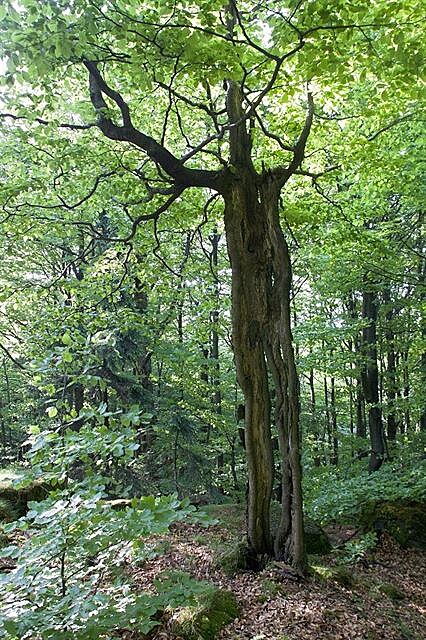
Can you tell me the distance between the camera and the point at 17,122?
20.2ft

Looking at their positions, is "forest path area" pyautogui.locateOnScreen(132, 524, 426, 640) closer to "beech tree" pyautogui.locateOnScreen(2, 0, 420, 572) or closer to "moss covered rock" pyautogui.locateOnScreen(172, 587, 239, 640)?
"moss covered rock" pyautogui.locateOnScreen(172, 587, 239, 640)

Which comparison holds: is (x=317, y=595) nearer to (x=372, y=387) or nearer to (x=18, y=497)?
(x=18, y=497)

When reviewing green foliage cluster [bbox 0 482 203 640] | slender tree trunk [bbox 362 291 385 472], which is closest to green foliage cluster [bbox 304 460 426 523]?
slender tree trunk [bbox 362 291 385 472]

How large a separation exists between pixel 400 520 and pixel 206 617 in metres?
3.85

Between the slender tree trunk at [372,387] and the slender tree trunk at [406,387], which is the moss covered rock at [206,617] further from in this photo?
the slender tree trunk at [406,387]

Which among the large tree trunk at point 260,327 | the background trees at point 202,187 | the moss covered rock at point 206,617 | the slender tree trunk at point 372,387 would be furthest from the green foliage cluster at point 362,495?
the moss covered rock at point 206,617

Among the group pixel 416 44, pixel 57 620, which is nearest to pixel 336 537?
pixel 57 620

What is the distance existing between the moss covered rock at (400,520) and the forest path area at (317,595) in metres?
0.40

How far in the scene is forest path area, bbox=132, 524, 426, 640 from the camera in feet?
12.0

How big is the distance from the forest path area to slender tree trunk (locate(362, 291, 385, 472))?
492 cm

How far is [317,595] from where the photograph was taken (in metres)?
4.21

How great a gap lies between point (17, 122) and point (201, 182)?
277 centimetres

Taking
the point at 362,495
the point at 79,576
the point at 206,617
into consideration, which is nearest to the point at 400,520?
the point at 362,495

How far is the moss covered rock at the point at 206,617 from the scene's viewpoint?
11.4 ft
